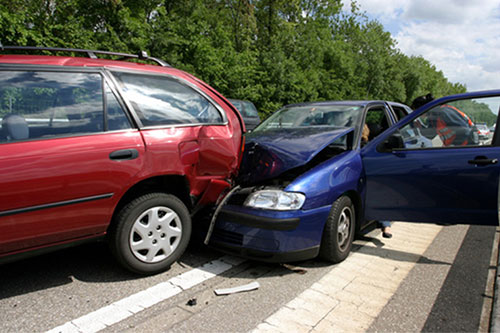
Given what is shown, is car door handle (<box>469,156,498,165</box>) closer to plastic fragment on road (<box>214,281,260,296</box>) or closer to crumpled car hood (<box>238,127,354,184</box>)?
crumpled car hood (<box>238,127,354,184</box>)

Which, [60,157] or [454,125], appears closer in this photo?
[60,157]

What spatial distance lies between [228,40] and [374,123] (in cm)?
1492

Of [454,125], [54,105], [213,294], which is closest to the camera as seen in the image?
[54,105]

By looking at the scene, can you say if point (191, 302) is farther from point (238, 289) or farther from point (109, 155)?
point (109, 155)

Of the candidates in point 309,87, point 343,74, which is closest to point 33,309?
point 309,87

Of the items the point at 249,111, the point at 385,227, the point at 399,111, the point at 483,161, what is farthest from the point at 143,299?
the point at 249,111

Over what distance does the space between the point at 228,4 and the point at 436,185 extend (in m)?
25.3

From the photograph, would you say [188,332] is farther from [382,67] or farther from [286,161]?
[382,67]

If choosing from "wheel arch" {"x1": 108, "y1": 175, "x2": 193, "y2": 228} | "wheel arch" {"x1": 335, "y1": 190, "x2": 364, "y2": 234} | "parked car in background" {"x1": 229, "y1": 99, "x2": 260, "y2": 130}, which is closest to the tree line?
"parked car in background" {"x1": 229, "y1": 99, "x2": 260, "y2": 130}

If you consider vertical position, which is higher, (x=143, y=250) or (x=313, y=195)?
(x=313, y=195)

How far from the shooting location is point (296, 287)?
11.0 feet

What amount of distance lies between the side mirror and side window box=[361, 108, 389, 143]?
2.28 ft

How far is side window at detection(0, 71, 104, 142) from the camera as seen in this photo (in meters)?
2.76

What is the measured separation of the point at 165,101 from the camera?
3564mm
